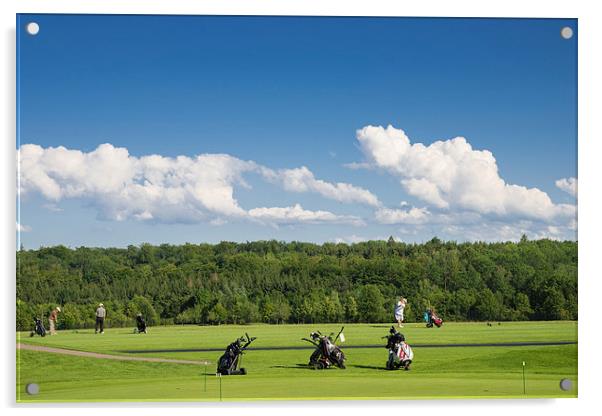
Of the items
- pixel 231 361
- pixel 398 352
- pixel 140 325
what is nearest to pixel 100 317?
pixel 140 325

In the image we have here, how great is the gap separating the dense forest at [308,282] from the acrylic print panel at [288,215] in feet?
0.18

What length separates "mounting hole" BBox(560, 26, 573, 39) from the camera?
68.9 ft

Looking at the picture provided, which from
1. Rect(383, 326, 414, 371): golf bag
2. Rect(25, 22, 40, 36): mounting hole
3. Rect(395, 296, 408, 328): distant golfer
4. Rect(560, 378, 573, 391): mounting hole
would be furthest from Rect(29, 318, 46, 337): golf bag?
Rect(560, 378, 573, 391): mounting hole

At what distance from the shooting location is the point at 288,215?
74.8 ft

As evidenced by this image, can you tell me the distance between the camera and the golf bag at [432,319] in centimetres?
2469

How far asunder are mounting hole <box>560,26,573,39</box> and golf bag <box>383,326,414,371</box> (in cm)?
735

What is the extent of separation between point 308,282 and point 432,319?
128 inches

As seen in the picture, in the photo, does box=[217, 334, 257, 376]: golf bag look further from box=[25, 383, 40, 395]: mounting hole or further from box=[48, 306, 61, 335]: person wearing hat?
box=[48, 306, 61, 335]: person wearing hat

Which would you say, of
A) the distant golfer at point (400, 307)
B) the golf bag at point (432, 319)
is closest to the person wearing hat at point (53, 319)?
the distant golfer at point (400, 307)

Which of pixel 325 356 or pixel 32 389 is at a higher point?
pixel 325 356

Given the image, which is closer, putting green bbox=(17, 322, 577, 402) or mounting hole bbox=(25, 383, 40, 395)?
mounting hole bbox=(25, 383, 40, 395)

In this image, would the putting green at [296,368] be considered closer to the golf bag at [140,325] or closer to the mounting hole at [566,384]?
the mounting hole at [566,384]

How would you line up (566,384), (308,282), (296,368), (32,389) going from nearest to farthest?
(32,389)
(566,384)
(296,368)
(308,282)

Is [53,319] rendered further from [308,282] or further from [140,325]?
[308,282]
